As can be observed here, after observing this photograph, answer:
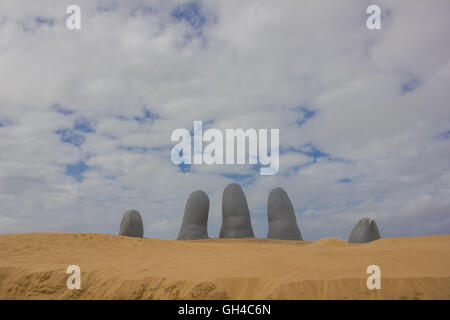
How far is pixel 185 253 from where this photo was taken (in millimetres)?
9055

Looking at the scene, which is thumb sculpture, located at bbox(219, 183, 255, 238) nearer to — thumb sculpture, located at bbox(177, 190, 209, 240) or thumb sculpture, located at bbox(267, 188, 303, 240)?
thumb sculpture, located at bbox(177, 190, 209, 240)

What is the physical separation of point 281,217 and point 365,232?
4724 mm

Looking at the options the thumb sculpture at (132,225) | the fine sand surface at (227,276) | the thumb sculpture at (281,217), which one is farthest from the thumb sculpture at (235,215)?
the fine sand surface at (227,276)

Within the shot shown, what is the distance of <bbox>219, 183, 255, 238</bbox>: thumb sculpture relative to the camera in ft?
55.0

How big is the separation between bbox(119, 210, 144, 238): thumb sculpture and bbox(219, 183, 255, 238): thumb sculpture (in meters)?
3.85

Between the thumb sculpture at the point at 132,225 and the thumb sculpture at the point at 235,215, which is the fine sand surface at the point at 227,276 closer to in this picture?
the thumb sculpture at the point at 132,225

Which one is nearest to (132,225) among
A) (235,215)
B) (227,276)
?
(235,215)

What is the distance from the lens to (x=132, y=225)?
16625mm

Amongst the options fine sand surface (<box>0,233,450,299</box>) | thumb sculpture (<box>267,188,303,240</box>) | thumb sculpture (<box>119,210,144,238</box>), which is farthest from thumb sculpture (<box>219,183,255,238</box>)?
fine sand surface (<box>0,233,450,299</box>)
